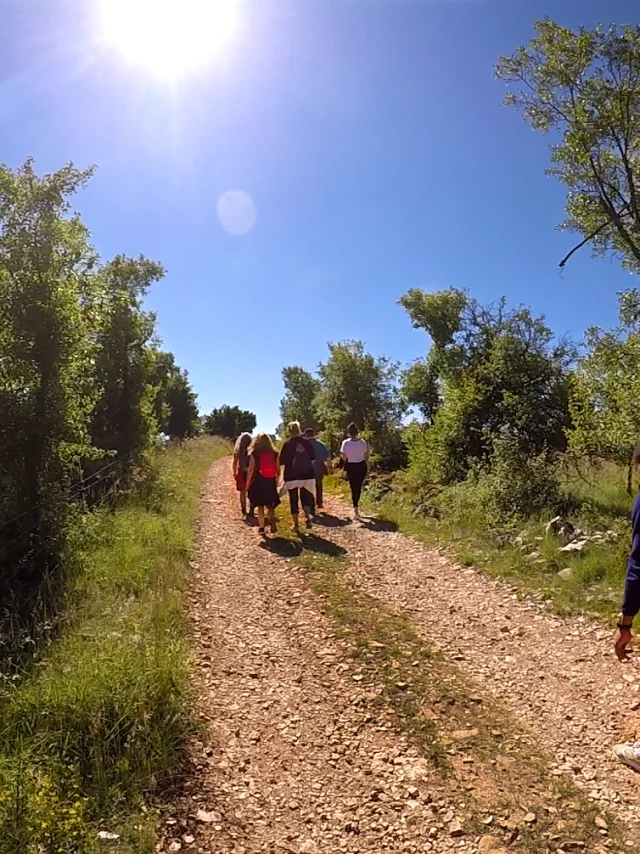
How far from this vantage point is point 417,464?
1836 centimetres

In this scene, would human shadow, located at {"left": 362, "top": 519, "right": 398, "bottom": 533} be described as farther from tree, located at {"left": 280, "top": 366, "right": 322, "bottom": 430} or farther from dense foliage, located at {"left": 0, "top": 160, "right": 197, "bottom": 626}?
tree, located at {"left": 280, "top": 366, "right": 322, "bottom": 430}

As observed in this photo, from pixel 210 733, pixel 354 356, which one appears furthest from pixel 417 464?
pixel 354 356

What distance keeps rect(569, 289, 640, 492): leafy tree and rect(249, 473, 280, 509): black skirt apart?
6.50 meters

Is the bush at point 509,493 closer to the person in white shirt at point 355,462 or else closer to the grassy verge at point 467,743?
the person in white shirt at point 355,462

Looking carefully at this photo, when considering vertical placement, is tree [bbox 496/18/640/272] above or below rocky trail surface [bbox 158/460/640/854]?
above

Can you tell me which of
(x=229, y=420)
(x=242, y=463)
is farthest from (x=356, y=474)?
(x=229, y=420)

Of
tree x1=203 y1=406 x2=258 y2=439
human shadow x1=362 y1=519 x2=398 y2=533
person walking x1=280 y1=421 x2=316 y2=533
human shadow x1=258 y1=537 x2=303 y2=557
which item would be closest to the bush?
human shadow x1=362 y1=519 x2=398 y2=533

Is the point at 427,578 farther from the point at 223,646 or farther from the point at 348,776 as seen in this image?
the point at 348,776

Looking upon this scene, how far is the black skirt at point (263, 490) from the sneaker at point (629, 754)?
821cm

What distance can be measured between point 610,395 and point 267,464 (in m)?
6.91

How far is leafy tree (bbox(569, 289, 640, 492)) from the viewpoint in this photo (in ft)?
35.7

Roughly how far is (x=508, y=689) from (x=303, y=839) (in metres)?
2.55

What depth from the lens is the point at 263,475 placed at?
11688mm

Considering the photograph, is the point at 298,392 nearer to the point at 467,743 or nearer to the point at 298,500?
the point at 298,500
